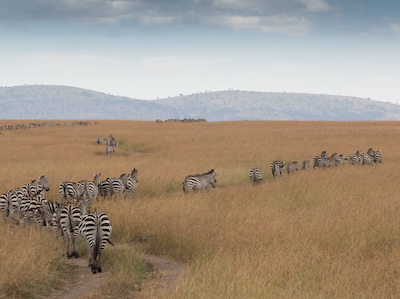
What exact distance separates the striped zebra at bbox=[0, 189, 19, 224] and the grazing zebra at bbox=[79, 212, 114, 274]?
17.0 ft

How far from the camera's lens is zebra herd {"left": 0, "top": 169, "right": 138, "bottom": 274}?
907 cm

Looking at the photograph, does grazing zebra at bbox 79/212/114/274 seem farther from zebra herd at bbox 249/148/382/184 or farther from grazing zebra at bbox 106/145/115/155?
grazing zebra at bbox 106/145/115/155

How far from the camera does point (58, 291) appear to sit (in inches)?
326

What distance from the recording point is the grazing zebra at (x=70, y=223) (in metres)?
10.1

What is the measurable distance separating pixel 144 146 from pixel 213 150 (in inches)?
329

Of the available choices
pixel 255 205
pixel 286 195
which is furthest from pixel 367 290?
pixel 286 195

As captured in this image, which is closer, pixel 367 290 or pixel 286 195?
pixel 367 290

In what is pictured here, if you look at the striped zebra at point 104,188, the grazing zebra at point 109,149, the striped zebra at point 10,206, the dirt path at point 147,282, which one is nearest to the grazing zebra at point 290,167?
the striped zebra at point 104,188

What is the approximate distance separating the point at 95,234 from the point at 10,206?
569 cm

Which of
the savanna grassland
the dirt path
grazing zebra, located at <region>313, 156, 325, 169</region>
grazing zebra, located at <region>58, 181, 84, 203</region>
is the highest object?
grazing zebra, located at <region>313, 156, 325, 169</region>

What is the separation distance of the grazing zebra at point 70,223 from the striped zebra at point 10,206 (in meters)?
3.76

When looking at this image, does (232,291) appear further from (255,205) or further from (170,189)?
(170,189)

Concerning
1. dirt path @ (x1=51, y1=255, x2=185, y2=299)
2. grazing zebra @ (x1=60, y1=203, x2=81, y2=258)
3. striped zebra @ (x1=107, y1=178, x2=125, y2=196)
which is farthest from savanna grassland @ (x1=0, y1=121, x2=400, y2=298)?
striped zebra @ (x1=107, y1=178, x2=125, y2=196)

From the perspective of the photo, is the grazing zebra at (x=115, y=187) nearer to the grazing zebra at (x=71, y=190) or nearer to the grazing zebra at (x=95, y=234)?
the grazing zebra at (x=71, y=190)
